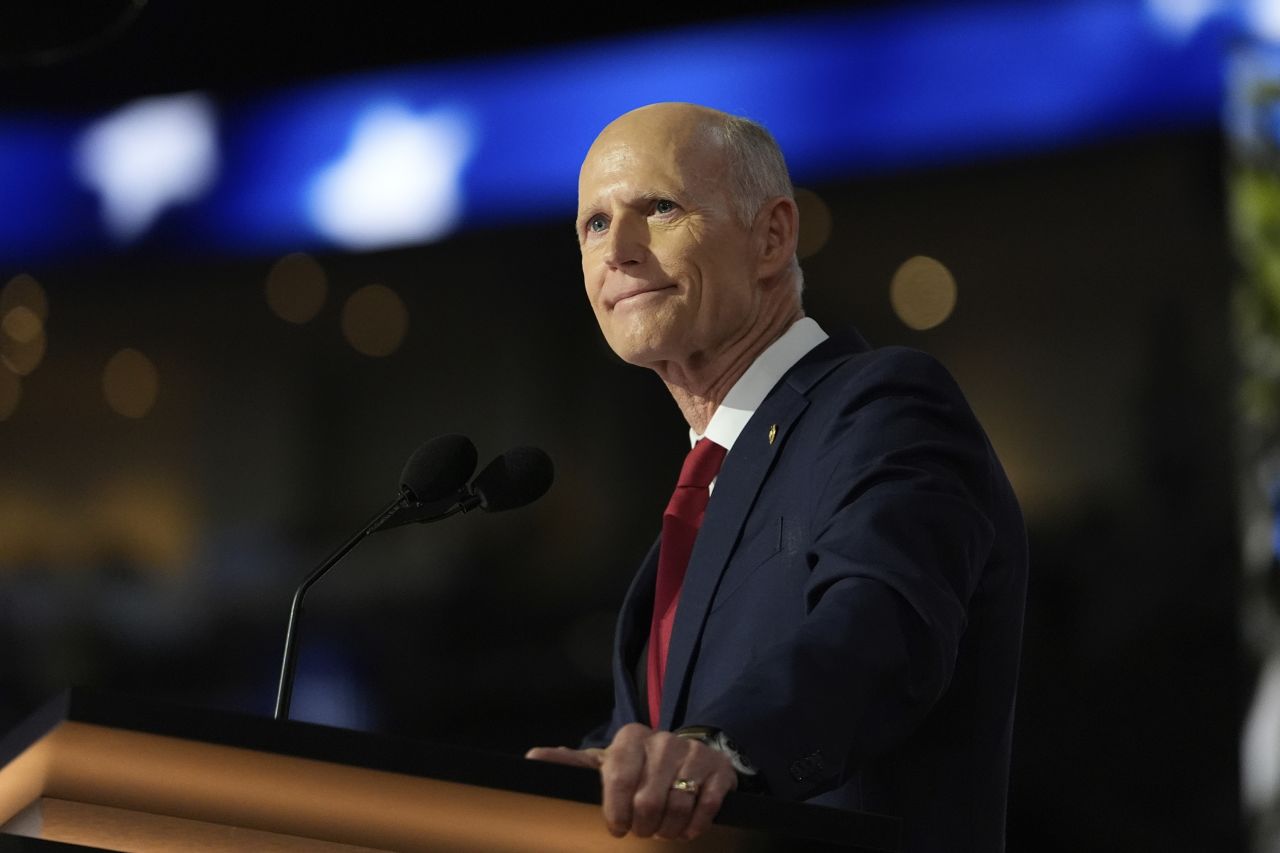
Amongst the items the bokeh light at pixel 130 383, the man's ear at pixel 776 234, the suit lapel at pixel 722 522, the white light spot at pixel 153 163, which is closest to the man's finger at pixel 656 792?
the suit lapel at pixel 722 522

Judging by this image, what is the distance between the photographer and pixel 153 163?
5652mm

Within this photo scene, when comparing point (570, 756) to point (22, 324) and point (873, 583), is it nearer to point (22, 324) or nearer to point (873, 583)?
point (873, 583)

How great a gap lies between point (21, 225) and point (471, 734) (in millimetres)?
2175

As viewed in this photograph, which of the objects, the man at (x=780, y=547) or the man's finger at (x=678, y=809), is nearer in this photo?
the man's finger at (x=678, y=809)

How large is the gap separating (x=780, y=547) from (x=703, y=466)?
12.9 inches

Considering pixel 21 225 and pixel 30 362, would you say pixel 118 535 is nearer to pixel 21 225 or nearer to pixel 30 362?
pixel 30 362

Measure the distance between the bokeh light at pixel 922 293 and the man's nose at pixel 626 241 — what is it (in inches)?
104

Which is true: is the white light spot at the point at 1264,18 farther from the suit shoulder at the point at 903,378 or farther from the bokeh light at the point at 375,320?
the suit shoulder at the point at 903,378

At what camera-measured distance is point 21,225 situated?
5.72m

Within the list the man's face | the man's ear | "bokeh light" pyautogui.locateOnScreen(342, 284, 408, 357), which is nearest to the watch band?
the man's face

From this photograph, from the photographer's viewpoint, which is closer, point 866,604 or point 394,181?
point 866,604

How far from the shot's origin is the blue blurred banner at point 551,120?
186 inches

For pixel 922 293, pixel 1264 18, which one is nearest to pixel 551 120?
pixel 922 293

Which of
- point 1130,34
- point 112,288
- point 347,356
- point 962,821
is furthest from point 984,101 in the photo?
point 962,821
